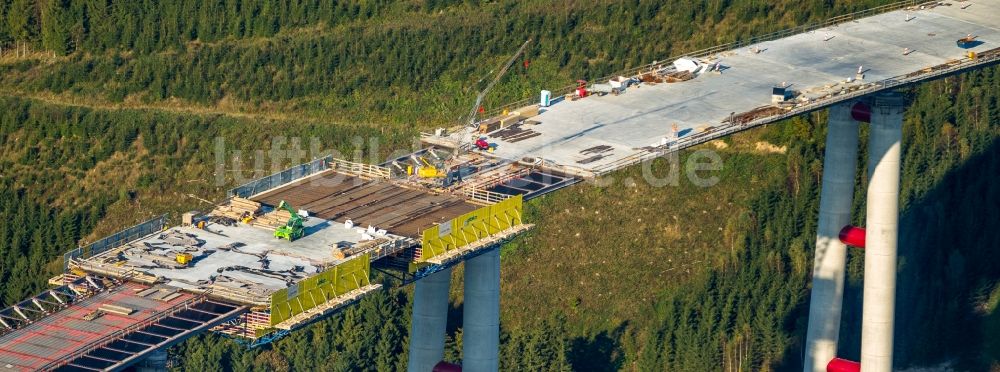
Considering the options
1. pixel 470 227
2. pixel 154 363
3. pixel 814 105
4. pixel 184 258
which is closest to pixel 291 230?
pixel 184 258

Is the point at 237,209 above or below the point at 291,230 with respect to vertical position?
below

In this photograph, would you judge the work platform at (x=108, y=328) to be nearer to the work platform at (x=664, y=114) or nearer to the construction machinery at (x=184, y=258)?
the construction machinery at (x=184, y=258)

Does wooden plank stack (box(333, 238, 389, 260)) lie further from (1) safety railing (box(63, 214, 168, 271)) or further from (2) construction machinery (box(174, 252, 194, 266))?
(1) safety railing (box(63, 214, 168, 271))

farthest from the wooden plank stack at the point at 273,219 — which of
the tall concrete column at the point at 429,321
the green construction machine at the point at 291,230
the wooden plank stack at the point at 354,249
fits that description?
the tall concrete column at the point at 429,321

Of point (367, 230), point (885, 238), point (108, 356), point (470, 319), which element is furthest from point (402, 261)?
point (885, 238)

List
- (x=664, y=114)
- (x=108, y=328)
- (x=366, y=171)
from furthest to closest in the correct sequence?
(x=664, y=114) → (x=366, y=171) → (x=108, y=328)

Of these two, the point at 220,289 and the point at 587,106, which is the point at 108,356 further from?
the point at 587,106

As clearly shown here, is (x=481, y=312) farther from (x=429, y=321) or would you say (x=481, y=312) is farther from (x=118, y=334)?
(x=118, y=334)

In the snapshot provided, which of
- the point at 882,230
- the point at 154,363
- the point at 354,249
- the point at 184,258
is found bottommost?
the point at 882,230
